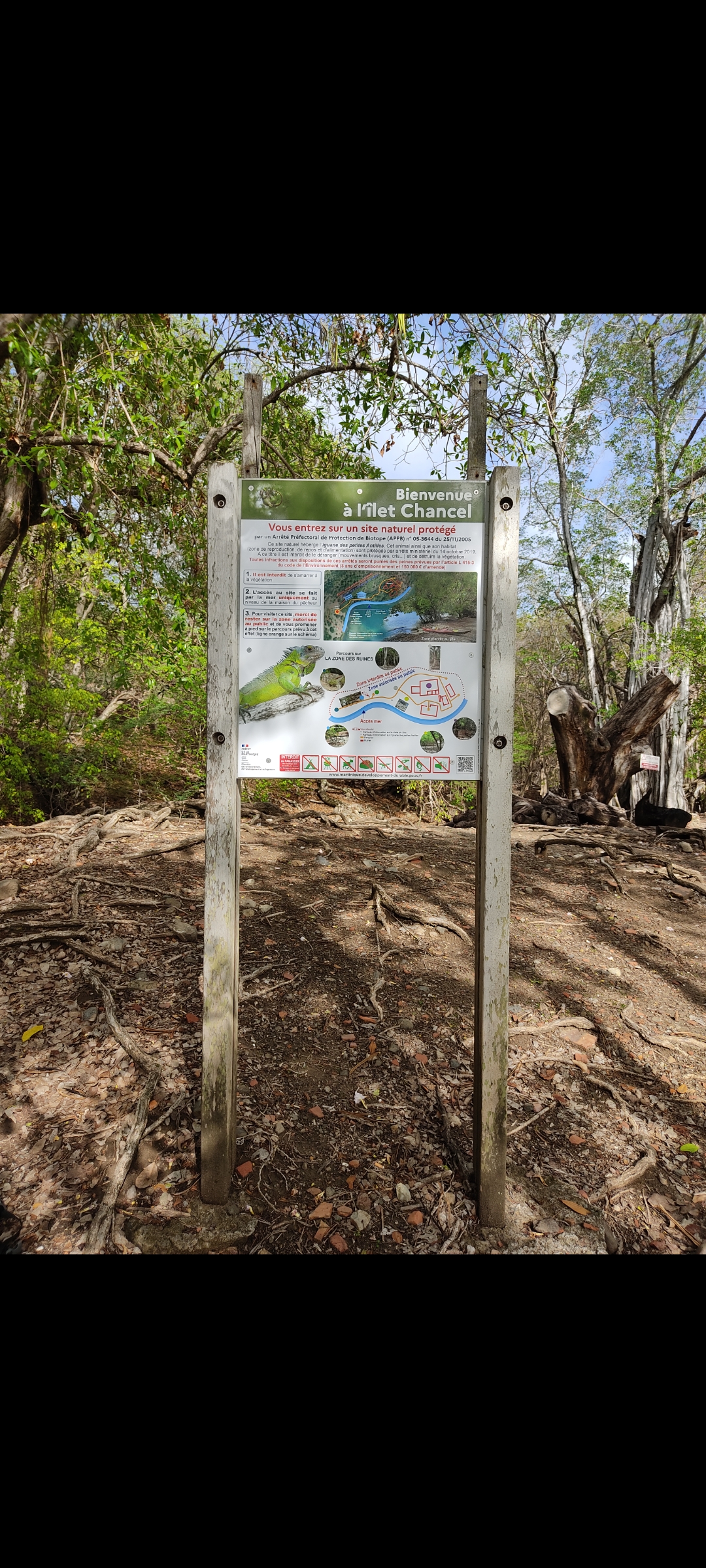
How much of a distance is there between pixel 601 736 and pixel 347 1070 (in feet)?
27.3

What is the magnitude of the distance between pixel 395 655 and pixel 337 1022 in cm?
224

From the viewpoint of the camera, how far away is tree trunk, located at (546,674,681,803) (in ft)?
32.0

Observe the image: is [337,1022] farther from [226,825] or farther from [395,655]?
[395,655]

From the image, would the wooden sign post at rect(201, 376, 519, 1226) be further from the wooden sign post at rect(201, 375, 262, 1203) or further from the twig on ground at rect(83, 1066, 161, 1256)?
the twig on ground at rect(83, 1066, 161, 1256)

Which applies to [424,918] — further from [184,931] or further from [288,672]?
[288,672]

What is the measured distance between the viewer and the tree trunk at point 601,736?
384 inches

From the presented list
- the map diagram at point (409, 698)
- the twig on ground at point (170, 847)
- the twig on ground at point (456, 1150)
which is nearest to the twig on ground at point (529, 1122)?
the twig on ground at point (456, 1150)

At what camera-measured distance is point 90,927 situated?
14.4ft

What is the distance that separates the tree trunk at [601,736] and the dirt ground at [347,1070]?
4.52 meters

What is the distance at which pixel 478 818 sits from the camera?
242 cm

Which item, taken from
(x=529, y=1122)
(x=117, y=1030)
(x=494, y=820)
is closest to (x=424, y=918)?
(x=529, y=1122)

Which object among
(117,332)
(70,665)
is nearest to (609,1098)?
(117,332)

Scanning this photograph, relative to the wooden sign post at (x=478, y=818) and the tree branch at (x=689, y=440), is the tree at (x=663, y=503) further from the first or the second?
the wooden sign post at (x=478, y=818)

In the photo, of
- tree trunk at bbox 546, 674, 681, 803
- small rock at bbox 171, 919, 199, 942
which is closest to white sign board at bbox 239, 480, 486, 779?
small rock at bbox 171, 919, 199, 942
